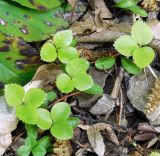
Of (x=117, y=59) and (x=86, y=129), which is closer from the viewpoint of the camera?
(x=86, y=129)

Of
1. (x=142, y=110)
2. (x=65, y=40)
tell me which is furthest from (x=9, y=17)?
(x=142, y=110)

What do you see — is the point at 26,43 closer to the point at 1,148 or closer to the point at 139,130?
the point at 1,148

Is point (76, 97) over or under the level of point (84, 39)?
under

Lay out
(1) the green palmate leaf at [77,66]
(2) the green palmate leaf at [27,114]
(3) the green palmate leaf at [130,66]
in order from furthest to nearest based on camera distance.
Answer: (3) the green palmate leaf at [130,66]
(1) the green palmate leaf at [77,66]
(2) the green palmate leaf at [27,114]

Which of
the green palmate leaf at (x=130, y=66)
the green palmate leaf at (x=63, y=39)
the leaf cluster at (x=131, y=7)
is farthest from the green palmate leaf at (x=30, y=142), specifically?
the leaf cluster at (x=131, y=7)

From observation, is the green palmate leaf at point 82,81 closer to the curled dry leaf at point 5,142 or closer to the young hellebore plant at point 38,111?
the young hellebore plant at point 38,111

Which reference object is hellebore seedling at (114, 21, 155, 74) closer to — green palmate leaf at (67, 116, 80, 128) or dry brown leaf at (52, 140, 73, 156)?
green palmate leaf at (67, 116, 80, 128)

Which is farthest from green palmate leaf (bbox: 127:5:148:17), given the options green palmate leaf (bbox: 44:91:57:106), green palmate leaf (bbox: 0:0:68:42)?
green palmate leaf (bbox: 44:91:57:106)

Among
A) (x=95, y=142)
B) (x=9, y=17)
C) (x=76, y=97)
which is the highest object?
(x=9, y=17)
